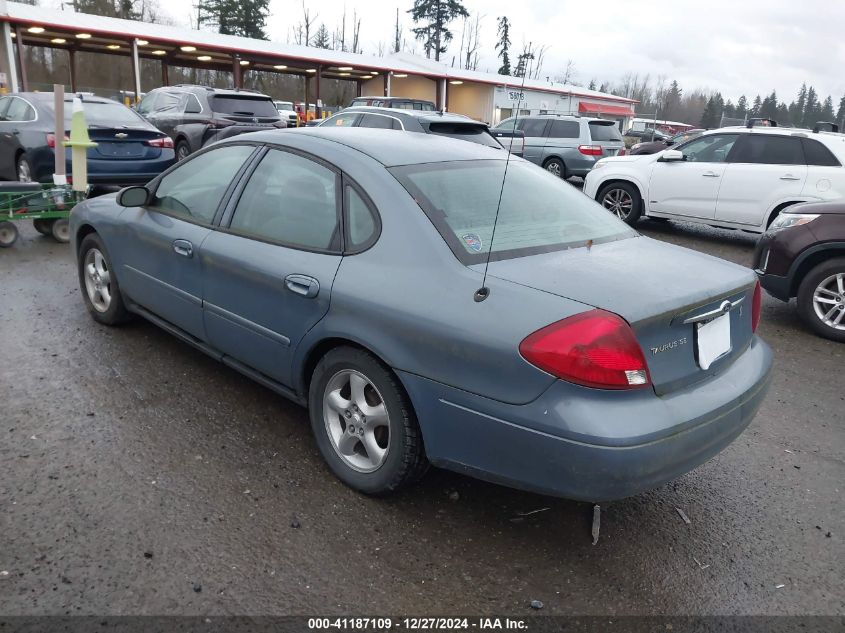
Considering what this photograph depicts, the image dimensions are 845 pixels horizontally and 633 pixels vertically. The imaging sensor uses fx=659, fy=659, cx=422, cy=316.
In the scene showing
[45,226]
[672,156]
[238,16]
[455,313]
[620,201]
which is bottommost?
[45,226]

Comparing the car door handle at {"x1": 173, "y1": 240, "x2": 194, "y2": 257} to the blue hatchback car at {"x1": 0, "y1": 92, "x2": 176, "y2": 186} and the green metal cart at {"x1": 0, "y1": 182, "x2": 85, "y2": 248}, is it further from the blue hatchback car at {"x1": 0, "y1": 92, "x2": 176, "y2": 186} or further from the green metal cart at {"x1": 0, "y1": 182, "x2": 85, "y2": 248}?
the blue hatchback car at {"x1": 0, "y1": 92, "x2": 176, "y2": 186}

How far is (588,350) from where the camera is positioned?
2277mm

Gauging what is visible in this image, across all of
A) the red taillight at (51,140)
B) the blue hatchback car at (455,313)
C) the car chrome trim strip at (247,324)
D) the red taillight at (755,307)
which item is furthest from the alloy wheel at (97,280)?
the red taillight at (51,140)

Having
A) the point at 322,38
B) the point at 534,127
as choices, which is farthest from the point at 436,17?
the point at 534,127

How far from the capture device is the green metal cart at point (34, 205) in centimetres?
696

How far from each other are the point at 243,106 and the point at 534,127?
7.14 metres

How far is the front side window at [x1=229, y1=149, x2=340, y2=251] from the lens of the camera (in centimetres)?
313

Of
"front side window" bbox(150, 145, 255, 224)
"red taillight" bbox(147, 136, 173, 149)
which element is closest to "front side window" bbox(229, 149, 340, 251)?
"front side window" bbox(150, 145, 255, 224)

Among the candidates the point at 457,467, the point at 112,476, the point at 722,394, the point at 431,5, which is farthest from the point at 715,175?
the point at 431,5

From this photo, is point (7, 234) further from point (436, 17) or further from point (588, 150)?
point (436, 17)

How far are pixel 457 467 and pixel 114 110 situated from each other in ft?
32.1

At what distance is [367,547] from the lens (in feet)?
8.68

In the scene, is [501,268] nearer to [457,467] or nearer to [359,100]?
[457,467]

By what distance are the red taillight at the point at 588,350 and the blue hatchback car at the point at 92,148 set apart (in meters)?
8.68
